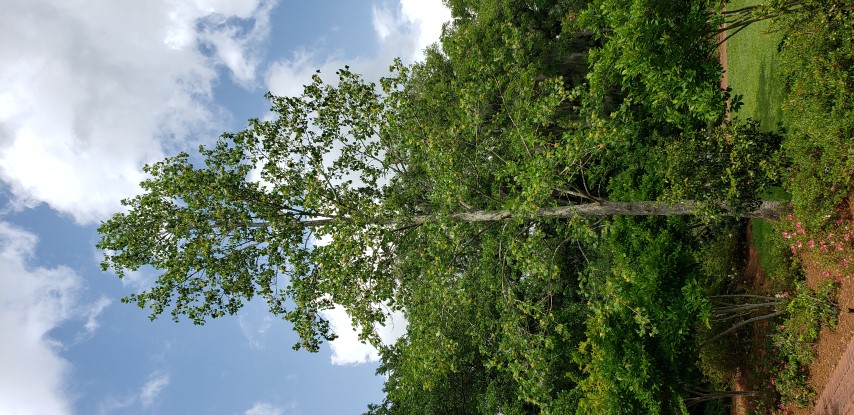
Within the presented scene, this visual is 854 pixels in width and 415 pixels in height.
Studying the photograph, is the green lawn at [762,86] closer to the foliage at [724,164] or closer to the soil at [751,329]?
the soil at [751,329]

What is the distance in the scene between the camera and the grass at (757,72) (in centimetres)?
1634

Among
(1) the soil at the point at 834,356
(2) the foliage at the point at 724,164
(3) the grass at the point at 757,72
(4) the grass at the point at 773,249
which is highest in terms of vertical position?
(3) the grass at the point at 757,72

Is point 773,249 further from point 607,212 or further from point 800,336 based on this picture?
point 607,212

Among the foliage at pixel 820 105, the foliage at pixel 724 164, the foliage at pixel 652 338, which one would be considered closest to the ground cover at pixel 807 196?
the foliage at pixel 820 105

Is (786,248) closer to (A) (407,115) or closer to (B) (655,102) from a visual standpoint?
(B) (655,102)

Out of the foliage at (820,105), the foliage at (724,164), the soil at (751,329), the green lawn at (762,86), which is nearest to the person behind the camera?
the foliage at (820,105)

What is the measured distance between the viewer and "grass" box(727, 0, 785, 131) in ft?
53.6

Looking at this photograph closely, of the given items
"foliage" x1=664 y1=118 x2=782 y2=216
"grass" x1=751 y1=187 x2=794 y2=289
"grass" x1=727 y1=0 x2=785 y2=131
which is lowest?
"grass" x1=751 y1=187 x2=794 y2=289

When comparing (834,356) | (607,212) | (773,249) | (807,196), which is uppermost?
(607,212)

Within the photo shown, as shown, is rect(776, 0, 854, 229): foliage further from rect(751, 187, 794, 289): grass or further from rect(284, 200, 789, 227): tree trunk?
rect(751, 187, 794, 289): grass

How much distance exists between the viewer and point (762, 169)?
12.0 m

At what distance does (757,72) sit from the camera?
60.4 feet

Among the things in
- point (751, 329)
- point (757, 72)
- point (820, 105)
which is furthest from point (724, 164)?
point (751, 329)

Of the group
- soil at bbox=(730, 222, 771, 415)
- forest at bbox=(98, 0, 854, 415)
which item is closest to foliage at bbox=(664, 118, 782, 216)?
forest at bbox=(98, 0, 854, 415)
